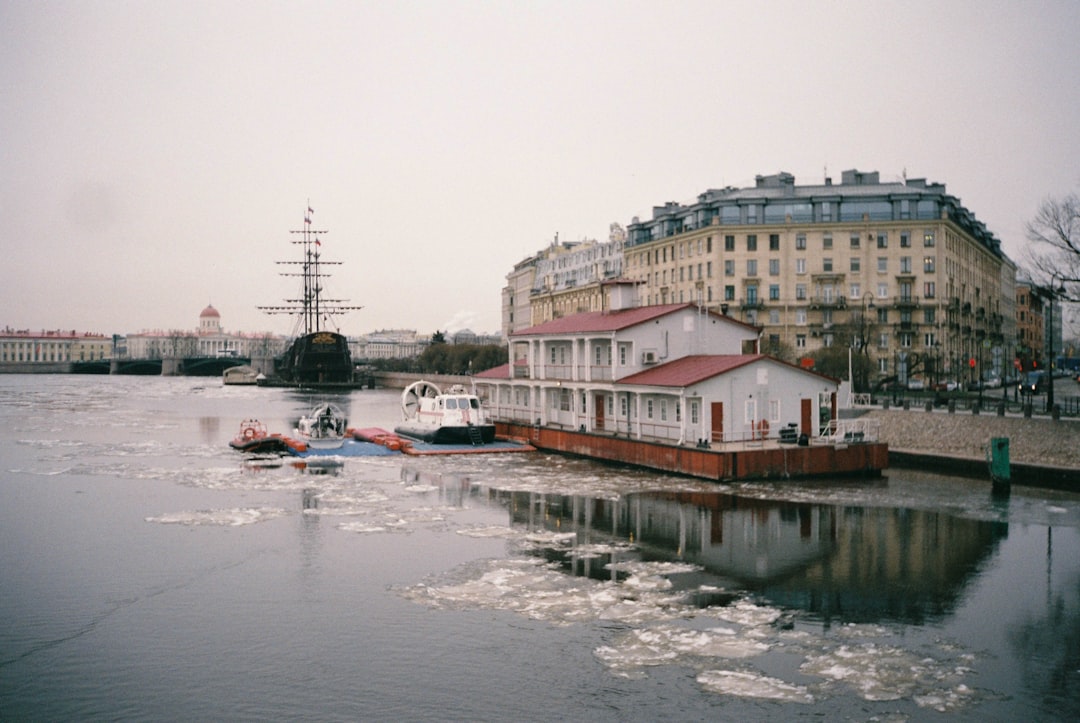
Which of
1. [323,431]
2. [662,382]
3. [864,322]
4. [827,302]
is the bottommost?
[323,431]

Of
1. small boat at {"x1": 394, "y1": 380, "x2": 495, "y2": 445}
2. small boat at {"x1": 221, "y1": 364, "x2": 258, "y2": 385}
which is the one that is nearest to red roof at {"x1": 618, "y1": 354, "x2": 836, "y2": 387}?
small boat at {"x1": 394, "y1": 380, "x2": 495, "y2": 445}

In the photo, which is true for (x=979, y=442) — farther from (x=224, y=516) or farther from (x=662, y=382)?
(x=224, y=516)

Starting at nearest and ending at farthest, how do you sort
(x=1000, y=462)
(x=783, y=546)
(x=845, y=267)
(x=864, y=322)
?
(x=783, y=546) < (x=1000, y=462) < (x=864, y=322) < (x=845, y=267)

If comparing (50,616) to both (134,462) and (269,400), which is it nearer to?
(134,462)

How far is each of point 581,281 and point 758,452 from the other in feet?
313

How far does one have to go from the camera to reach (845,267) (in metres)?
85.0

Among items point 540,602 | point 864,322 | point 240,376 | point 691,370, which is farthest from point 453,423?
point 240,376

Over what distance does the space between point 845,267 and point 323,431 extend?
52571 millimetres

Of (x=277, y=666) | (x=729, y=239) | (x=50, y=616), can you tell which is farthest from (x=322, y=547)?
(x=729, y=239)

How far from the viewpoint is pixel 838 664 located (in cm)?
1759

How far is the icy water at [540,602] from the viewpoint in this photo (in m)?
16.5

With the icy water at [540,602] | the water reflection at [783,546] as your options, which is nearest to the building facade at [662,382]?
the icy water at [540,602]

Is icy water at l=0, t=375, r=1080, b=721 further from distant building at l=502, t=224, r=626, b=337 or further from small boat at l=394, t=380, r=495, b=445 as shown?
distant building at l=502, t=224, r=626, b=337

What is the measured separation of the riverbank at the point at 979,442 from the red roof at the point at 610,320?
9.97 metres
